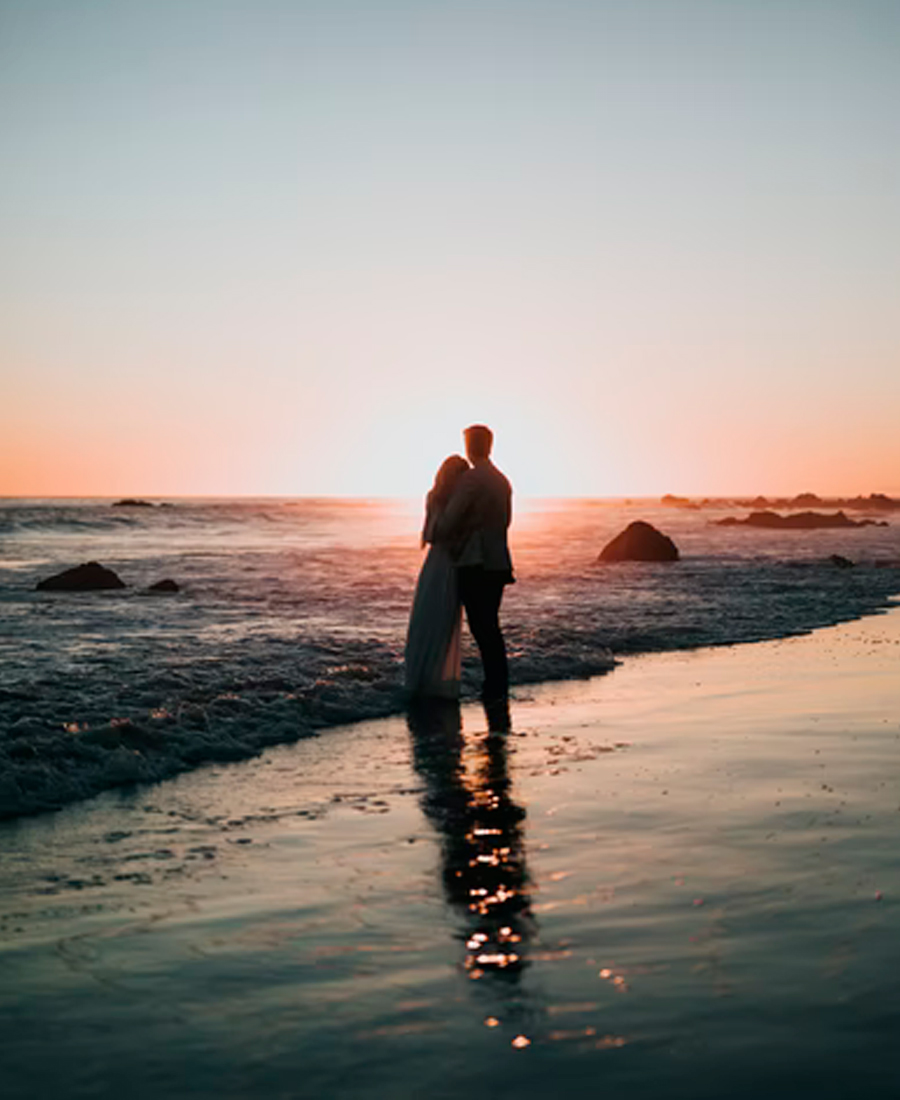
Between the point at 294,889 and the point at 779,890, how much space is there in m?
1.99

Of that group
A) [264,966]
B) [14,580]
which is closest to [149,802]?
[264,966]

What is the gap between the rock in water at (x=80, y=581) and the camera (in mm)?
22672

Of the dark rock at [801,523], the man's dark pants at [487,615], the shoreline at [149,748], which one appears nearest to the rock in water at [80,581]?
the shoreline at [149,748]

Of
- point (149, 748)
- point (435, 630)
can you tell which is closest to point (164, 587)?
point (435, 630)

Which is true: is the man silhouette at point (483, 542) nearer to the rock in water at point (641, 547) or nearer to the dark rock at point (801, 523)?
the rock in water at point (641, 547)

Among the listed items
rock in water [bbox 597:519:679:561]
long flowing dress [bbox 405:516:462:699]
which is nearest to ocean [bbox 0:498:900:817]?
long flowing dress [bbox 405:516:462:699]

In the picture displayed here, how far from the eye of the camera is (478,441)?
34.0 feet

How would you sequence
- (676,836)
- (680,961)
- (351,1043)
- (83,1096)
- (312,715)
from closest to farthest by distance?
(83,1096), (351,1043), (680,961), (676,836), (312,715)

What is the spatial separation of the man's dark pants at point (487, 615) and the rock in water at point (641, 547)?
22.4 m

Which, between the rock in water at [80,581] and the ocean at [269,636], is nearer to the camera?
the ocean at [269,636]

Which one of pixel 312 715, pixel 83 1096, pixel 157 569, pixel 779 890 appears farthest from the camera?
pixel 157 569

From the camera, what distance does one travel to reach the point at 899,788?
6.07m

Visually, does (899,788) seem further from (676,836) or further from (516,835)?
(516,835)

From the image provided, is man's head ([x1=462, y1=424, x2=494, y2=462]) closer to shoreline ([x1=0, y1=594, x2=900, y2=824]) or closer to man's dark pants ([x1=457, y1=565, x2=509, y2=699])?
man's dark pants ([x1=457, y1=565, x2=509, y2=699])
